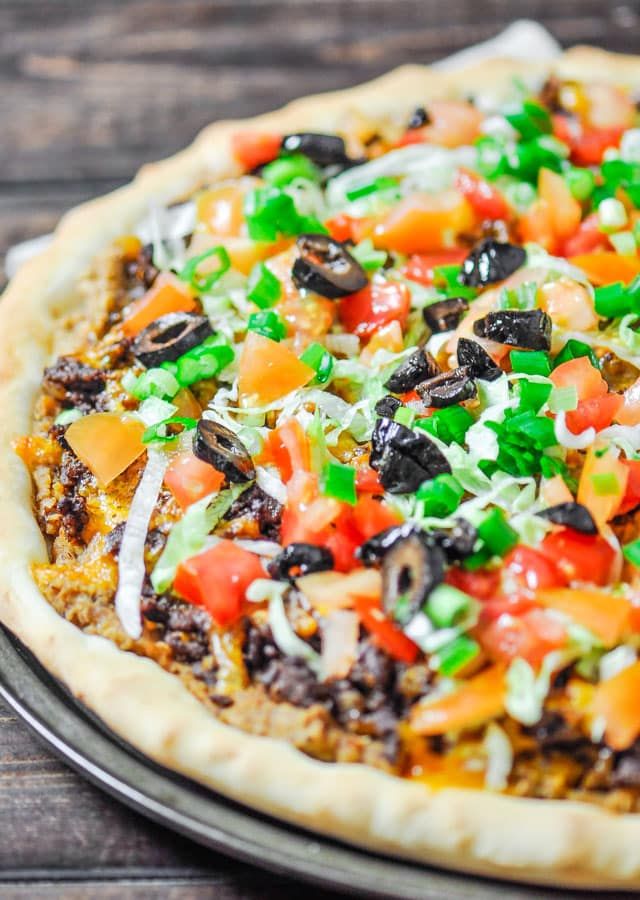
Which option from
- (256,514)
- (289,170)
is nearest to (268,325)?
(256,514)

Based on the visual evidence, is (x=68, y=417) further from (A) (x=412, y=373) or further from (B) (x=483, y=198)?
(B) (x=483, y=198)

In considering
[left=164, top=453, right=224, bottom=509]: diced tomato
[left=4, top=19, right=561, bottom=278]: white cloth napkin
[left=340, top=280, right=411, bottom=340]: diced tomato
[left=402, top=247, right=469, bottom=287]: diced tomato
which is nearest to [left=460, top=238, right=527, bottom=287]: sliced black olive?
[left=402, top=247, right=469, bottom=287]: diced tomato

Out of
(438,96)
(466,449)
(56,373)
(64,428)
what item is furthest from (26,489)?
(438,96)

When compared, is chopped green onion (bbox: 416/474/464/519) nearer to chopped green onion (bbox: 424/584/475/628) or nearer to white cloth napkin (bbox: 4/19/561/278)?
chopped green onion (bbox: 424/584/475/628)

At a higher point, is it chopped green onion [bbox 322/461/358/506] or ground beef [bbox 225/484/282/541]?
chopped green onion [bbox 322/461/358/506]

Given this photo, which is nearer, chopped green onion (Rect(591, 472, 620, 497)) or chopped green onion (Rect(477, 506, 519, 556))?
chopped green onion (Rect(477, 506, 519, 556))

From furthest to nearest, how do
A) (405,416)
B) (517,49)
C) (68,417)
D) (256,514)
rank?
(517,49), (68,417), (405,416), (256,514)
